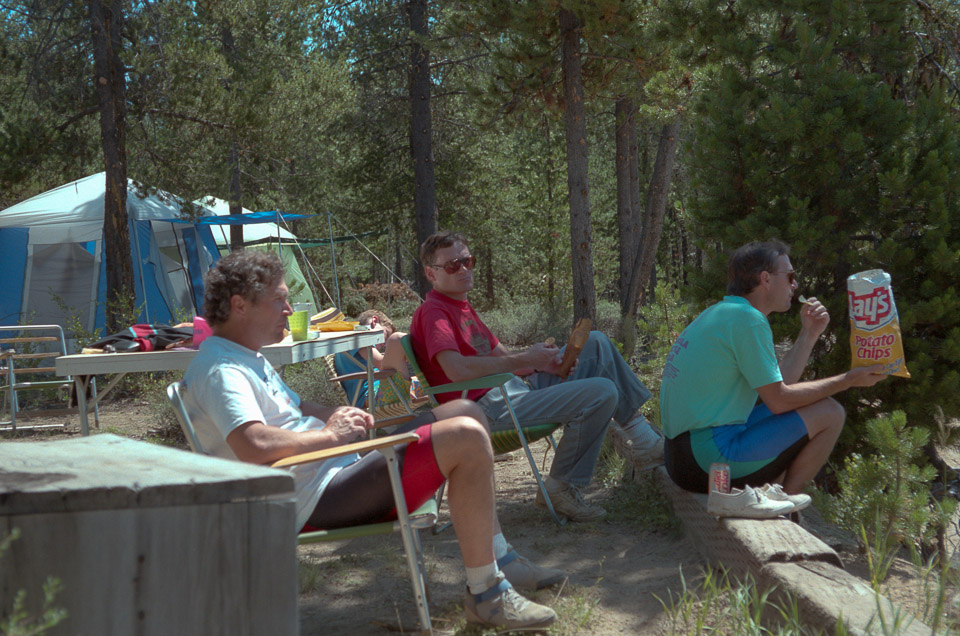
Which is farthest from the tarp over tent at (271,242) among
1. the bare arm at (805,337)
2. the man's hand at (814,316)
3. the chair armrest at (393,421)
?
the man's hand at (814,316)

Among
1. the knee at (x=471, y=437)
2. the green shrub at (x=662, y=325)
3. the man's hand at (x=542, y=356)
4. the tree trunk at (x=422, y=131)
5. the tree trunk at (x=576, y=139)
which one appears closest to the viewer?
the knee at (x=471, y=437)

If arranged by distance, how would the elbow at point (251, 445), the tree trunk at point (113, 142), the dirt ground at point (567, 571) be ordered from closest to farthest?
the elbow at point (251, 445), the dirt ground at point (567, 571), the tree trunk at point (113, 142)

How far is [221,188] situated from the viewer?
940 cm

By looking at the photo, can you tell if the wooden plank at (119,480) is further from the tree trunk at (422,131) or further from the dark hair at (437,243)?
the tree trunk at (422,131)

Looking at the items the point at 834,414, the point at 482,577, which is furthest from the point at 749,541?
the point at 482,577

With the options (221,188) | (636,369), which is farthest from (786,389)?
(221,188)

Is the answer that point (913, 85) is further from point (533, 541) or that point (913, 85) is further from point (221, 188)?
point (221, 188)

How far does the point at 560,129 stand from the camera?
11.2m

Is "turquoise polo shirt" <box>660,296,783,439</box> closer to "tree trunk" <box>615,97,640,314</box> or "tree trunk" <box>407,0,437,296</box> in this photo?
"tree trunk" <box>615,97,640,314</box>

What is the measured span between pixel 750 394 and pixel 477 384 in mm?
993

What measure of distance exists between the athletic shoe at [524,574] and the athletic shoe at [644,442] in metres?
1.39

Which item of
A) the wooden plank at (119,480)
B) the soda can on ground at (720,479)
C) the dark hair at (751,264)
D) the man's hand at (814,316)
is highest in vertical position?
the dark hair at (751,264)

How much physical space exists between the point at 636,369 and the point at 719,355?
4360 mm

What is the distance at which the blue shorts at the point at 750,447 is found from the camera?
9.64 ft
